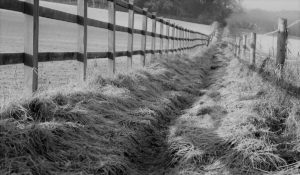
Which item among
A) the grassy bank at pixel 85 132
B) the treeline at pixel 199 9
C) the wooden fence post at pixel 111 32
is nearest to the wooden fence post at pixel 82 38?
the grassy bank at pixel 85 132

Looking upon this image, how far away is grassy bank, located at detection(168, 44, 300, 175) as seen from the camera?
142 inches

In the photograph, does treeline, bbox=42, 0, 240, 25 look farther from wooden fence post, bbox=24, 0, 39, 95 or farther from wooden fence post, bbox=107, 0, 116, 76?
wooden fence post, bbox=24, 0, 39, 95

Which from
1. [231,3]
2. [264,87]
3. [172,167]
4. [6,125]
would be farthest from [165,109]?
[231,3]

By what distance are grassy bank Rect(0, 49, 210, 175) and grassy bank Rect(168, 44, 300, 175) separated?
26 centimetres

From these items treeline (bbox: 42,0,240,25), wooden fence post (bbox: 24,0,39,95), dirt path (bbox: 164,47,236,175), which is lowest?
dirt path (bbox: 164,47,236,175)

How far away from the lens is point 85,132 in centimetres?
402

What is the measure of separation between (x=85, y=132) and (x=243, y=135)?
1.44 m

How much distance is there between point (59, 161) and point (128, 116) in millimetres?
1767

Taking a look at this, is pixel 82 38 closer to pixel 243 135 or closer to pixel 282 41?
pixel 243 135

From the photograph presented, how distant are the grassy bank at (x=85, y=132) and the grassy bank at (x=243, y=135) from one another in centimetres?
26

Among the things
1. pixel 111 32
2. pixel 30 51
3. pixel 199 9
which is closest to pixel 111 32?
pixel 111 32

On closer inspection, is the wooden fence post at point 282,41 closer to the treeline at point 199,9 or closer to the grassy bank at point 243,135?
the grassy bank at point 243,135

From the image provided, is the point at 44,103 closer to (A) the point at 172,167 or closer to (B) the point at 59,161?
(B) the point at 59,161

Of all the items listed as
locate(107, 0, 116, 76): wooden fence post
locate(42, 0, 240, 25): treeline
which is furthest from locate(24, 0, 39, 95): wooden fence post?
locate(42, 0, 240, 25): treeline
